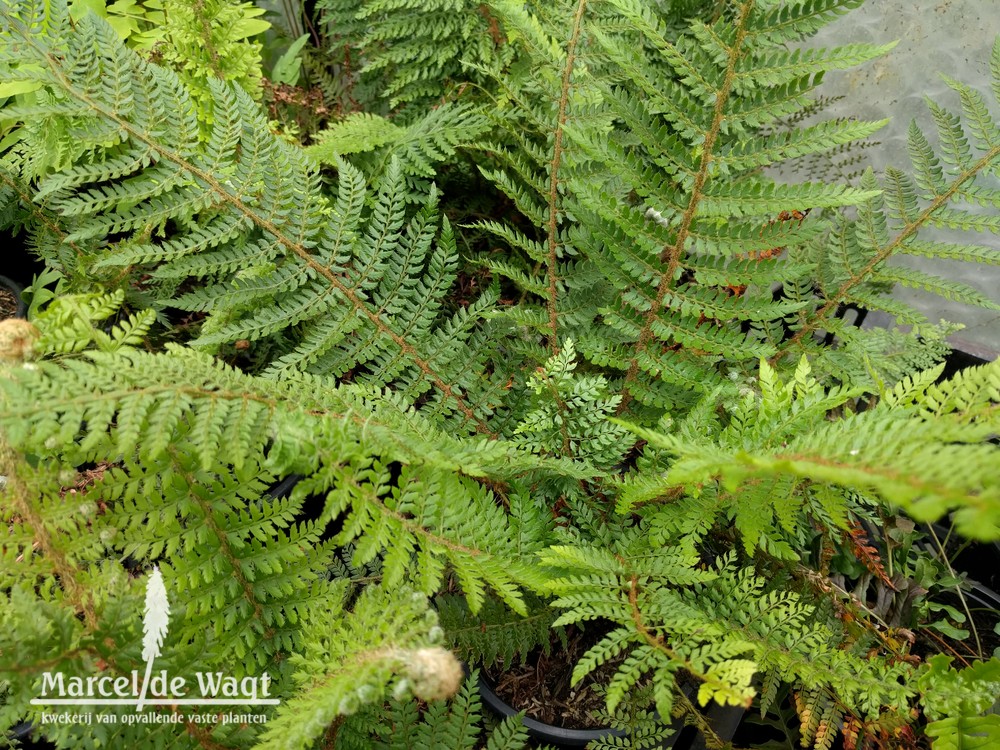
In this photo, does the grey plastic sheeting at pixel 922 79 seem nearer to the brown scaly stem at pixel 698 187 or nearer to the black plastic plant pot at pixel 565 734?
the brown scaly stem at pixel 698 187

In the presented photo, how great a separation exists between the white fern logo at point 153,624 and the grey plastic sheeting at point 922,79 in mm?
1697

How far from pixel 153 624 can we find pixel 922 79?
201cm

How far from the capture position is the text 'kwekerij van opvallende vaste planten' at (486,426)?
0.72m

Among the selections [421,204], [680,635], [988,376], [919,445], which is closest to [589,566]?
[680,635]

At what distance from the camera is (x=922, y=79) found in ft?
5.44

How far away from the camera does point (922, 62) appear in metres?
1.64

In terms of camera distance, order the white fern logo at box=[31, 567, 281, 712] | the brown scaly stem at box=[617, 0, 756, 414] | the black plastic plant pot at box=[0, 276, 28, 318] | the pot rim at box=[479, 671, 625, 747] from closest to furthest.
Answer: the white fern logo at box=[31, 567, 281, 712] → the brown scaly stem at box=[617, 0, 756, 414] → the pot rim at box=[479, 671, 625, 747] → the black plastic plant pot at box=[0, 276, 28, 318]

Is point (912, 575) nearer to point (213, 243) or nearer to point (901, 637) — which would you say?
point (901, 637)

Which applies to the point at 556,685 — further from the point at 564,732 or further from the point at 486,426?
the point at 486,426

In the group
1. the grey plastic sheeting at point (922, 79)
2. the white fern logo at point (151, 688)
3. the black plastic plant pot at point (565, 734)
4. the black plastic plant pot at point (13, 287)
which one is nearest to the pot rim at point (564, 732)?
the black plastic plant pot at point (565, 734)

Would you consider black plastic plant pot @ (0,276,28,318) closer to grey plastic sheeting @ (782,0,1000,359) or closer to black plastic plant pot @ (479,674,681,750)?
black plastic plant pot @ (479,674,681,750)

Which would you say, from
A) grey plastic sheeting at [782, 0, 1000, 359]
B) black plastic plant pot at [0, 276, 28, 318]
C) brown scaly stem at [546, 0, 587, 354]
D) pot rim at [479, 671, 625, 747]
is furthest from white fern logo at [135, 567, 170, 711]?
grey plastic sheeting at [782, 0, 1000, 359]

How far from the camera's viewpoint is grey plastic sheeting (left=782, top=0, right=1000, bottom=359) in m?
1.55

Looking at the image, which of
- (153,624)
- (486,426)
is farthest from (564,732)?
(153,624)
